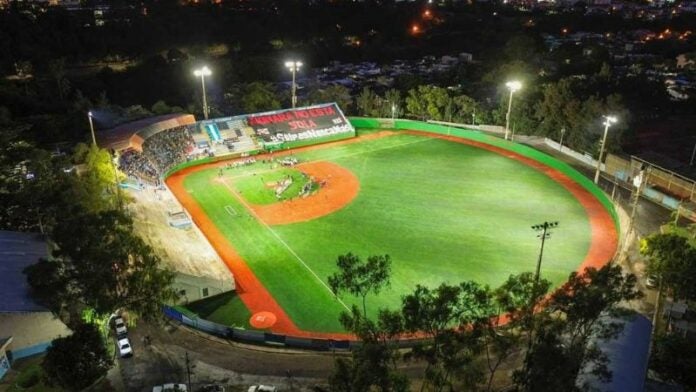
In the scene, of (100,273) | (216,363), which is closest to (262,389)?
(216,363)

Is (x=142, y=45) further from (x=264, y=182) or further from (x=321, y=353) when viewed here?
(x=321, y=353)

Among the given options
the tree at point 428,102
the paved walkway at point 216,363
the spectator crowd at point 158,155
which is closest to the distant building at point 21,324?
the paved walkway at point 216,363

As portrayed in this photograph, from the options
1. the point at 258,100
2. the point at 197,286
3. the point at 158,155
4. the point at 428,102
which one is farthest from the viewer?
the point at 428,102

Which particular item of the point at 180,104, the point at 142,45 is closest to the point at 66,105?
the point at 180,104

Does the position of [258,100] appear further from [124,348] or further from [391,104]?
[124,348]

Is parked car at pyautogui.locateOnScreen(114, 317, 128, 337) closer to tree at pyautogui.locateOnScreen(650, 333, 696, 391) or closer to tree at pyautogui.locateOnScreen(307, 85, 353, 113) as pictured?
tree at pyautogui.locateOnScreen(650, 333, 696, 391)

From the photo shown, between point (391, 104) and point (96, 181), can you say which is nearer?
point (96, 181)

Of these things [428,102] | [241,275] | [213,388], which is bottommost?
[213,388]
